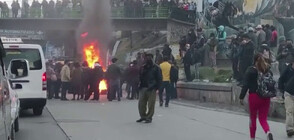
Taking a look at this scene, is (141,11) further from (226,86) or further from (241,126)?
(241,126)

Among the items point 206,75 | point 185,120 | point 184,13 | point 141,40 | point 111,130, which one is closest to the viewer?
point 111,130

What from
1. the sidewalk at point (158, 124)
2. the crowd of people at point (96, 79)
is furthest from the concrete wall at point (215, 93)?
the sidewalk at point (158, 124)

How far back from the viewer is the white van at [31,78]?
15109 millimetres

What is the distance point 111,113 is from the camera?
16953 mm

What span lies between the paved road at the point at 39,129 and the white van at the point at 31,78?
1.50 feet

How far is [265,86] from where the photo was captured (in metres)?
10.1

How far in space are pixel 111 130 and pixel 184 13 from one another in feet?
96.4

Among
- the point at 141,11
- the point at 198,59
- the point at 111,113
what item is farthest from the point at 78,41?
the point at 111,113

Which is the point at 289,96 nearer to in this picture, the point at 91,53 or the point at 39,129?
the point at 39,129

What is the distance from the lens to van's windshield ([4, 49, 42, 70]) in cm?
1550

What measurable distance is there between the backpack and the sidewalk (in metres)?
1.52

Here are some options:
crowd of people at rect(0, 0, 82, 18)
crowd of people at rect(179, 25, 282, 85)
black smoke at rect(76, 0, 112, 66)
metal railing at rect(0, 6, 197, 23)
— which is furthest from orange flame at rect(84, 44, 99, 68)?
crowd of people at rect(0, 0, 82, 18)

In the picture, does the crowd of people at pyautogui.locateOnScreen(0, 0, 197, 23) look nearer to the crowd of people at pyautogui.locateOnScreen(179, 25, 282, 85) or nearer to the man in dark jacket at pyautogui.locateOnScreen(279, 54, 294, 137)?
the crowd of people at pyautogui.locateOnScreen(179, 25, 282, 85)

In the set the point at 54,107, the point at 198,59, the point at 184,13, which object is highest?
the point at 184,13
